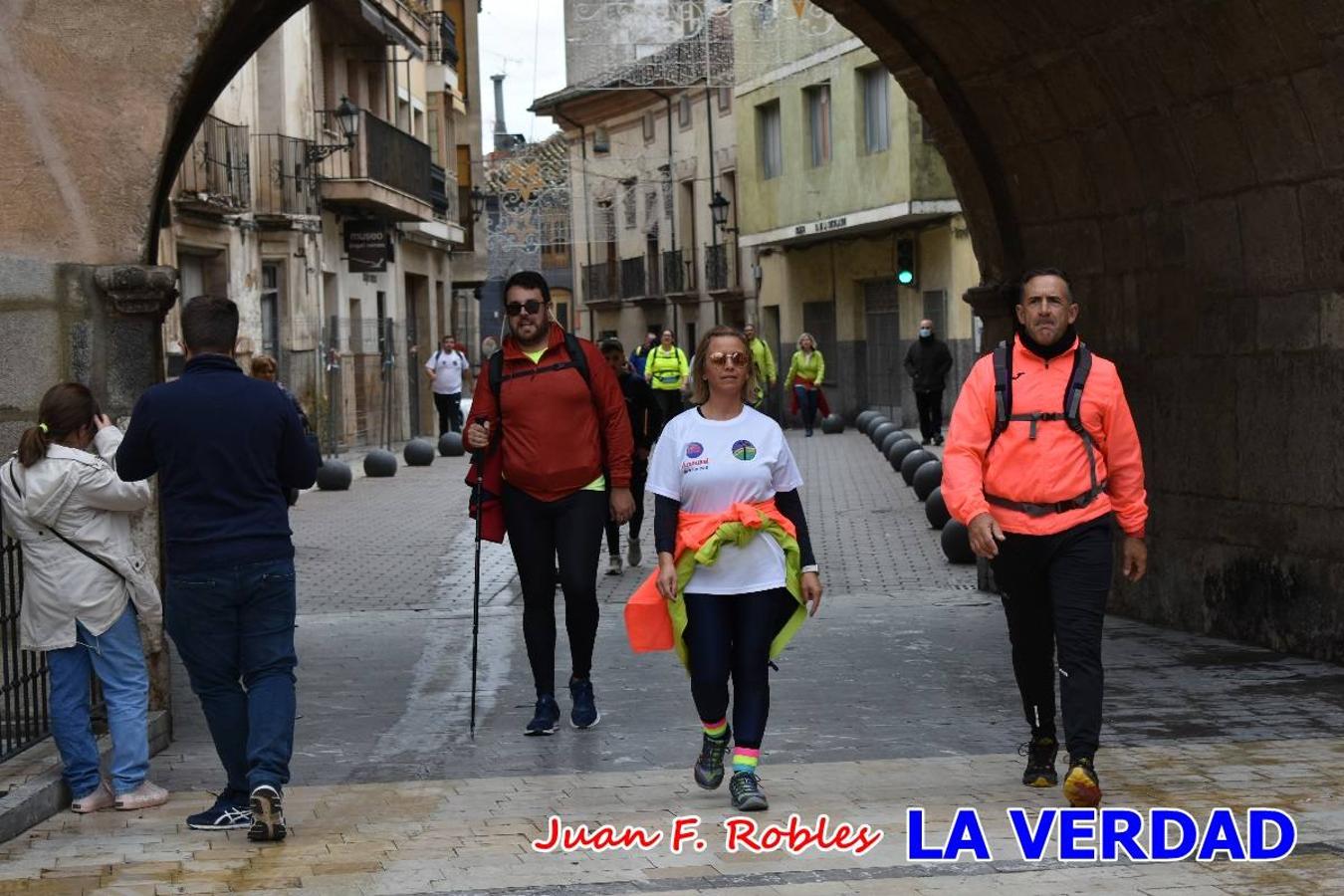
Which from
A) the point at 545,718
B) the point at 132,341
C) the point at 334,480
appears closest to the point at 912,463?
the point at 334,480

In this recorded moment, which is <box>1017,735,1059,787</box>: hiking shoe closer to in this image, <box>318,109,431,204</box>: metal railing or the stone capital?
the stone capital

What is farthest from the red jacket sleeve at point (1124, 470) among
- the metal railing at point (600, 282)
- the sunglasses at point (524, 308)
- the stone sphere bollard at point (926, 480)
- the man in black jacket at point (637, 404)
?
the metal railing at point (600, 282)

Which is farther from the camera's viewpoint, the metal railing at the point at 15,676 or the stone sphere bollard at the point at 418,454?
the stone sphere bollard at the point at 418,454

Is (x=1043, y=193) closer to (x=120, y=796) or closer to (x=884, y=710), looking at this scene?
(x=884, y=710)

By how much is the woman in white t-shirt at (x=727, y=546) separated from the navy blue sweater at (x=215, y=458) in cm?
120

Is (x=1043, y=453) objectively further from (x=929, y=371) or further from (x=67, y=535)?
(x=929, y=371)

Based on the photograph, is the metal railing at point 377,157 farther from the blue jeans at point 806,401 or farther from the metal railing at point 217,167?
the blue jeans at point 806,401

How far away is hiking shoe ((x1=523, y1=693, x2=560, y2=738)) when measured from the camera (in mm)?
8641

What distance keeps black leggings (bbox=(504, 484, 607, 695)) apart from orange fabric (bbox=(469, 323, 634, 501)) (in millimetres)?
69

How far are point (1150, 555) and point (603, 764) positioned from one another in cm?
492

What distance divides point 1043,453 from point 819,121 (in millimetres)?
34902

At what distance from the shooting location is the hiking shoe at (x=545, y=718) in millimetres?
8641

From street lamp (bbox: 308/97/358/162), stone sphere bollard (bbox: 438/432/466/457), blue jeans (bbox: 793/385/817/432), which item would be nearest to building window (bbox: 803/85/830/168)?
blue jeans (bbox: 793/385/817/432)

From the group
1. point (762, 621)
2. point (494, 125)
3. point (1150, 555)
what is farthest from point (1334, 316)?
point (494, 125)
